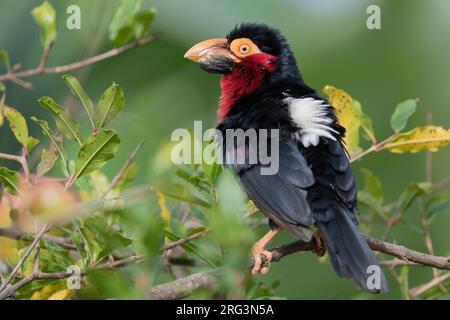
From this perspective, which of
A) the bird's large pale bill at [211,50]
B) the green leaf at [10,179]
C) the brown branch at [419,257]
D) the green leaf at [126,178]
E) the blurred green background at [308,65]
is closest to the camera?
the green leaf at [10,179]

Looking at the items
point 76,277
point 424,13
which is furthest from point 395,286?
point 76,277

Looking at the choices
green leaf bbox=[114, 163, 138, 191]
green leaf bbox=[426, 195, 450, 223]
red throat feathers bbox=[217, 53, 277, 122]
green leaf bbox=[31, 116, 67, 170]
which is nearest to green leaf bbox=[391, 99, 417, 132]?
green leaf bbox=[426, 195, 450, 223]

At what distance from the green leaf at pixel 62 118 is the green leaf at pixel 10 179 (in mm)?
193

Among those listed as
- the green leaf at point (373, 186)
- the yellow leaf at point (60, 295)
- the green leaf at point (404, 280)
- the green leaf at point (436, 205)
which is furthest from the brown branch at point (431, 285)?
the yellow leaf at point (60, 295)

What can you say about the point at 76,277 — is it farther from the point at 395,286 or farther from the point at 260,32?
the point at 395,286

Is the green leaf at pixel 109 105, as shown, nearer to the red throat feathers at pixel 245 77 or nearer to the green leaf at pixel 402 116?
the red throat feathers at pixel 245 77

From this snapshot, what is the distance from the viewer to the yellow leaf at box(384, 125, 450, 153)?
2896 mm

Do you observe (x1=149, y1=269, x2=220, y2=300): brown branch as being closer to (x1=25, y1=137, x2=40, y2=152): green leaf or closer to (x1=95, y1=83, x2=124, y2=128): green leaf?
(x1=95, y1=83, x2=124, y2=128): green leaf

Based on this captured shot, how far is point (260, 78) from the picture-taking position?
3312 millimetres

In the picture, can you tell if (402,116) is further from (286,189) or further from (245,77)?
(245,77)

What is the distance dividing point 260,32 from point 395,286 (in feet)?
6.19

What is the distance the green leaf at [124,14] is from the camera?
9.93 ft

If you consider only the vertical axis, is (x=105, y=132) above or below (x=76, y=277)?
above
